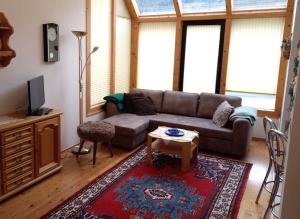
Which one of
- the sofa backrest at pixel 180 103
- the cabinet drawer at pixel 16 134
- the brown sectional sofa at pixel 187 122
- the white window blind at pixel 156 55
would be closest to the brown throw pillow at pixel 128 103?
the brown sectional sofa at pixel 187 122

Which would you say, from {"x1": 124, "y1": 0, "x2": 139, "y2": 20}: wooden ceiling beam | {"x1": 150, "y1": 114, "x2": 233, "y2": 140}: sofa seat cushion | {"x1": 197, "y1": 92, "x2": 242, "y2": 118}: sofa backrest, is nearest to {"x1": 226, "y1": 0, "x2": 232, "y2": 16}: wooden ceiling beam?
{"x1": 197, "y1": 92, "x2": 242, "y2": 118}: sofa backrest

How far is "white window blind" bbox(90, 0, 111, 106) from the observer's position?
179 inches

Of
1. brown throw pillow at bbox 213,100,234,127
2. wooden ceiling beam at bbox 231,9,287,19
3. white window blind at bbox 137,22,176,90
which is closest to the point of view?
brown throw pillow at bbox 213,100,234,127

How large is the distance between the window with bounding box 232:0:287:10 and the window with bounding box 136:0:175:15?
121 centimetres

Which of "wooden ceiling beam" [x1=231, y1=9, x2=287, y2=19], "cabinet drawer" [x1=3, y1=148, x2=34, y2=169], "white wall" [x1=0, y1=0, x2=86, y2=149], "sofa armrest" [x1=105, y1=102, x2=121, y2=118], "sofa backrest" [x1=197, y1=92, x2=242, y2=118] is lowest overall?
"cabinet drawer" [x1=3, y1=148, x2=34, y2=169]

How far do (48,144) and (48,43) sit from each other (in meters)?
1.34

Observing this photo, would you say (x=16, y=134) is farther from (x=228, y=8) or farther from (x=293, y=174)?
(x=228, y=8)

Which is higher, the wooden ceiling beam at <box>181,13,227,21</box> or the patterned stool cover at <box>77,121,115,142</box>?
the wooden ceiling beam at <box>181,13,227,21</box>

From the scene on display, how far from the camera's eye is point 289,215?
1604mm

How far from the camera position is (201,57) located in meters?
5.27

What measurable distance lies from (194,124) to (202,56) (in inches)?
63.7

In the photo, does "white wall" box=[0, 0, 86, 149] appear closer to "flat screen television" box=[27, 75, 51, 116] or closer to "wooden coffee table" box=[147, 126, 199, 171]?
"flat screen television" box=[27, 75, 51, 116]

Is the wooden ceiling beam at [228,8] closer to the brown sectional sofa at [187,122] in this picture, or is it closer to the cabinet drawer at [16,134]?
the brown sectional sofa at [187,122]

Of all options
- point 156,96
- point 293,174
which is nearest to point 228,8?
point 156,96
